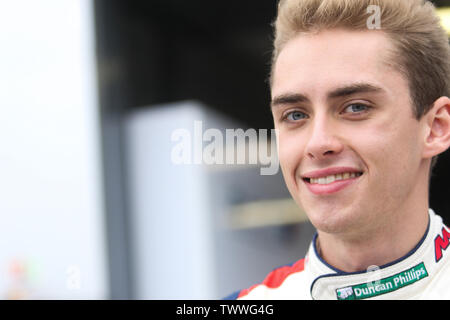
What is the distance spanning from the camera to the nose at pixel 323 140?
3.01 ft

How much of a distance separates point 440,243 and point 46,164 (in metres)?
2.06

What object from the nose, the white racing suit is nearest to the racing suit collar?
the white racing suit

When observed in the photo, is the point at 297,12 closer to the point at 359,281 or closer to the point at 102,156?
the point at 359,281

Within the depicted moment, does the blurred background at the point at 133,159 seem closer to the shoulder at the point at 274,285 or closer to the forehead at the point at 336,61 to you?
the shoulder at the point at 274,285

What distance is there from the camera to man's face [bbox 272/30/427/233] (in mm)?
923

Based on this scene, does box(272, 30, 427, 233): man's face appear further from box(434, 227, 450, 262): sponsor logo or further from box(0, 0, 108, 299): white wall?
box(0, 0, 108, 299): white wall

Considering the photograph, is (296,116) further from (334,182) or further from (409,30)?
(409,30)

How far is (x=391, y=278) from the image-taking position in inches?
37.8

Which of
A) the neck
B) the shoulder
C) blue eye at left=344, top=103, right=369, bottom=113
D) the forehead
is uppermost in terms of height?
the forehead

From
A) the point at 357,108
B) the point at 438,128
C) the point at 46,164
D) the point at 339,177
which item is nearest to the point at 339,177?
the point at 339,177

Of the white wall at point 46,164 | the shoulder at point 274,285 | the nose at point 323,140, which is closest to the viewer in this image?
the nose at point 323,140

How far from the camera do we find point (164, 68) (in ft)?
10.2

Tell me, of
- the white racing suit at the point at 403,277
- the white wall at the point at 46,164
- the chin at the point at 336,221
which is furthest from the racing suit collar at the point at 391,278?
the white wall at the point at 46,164
